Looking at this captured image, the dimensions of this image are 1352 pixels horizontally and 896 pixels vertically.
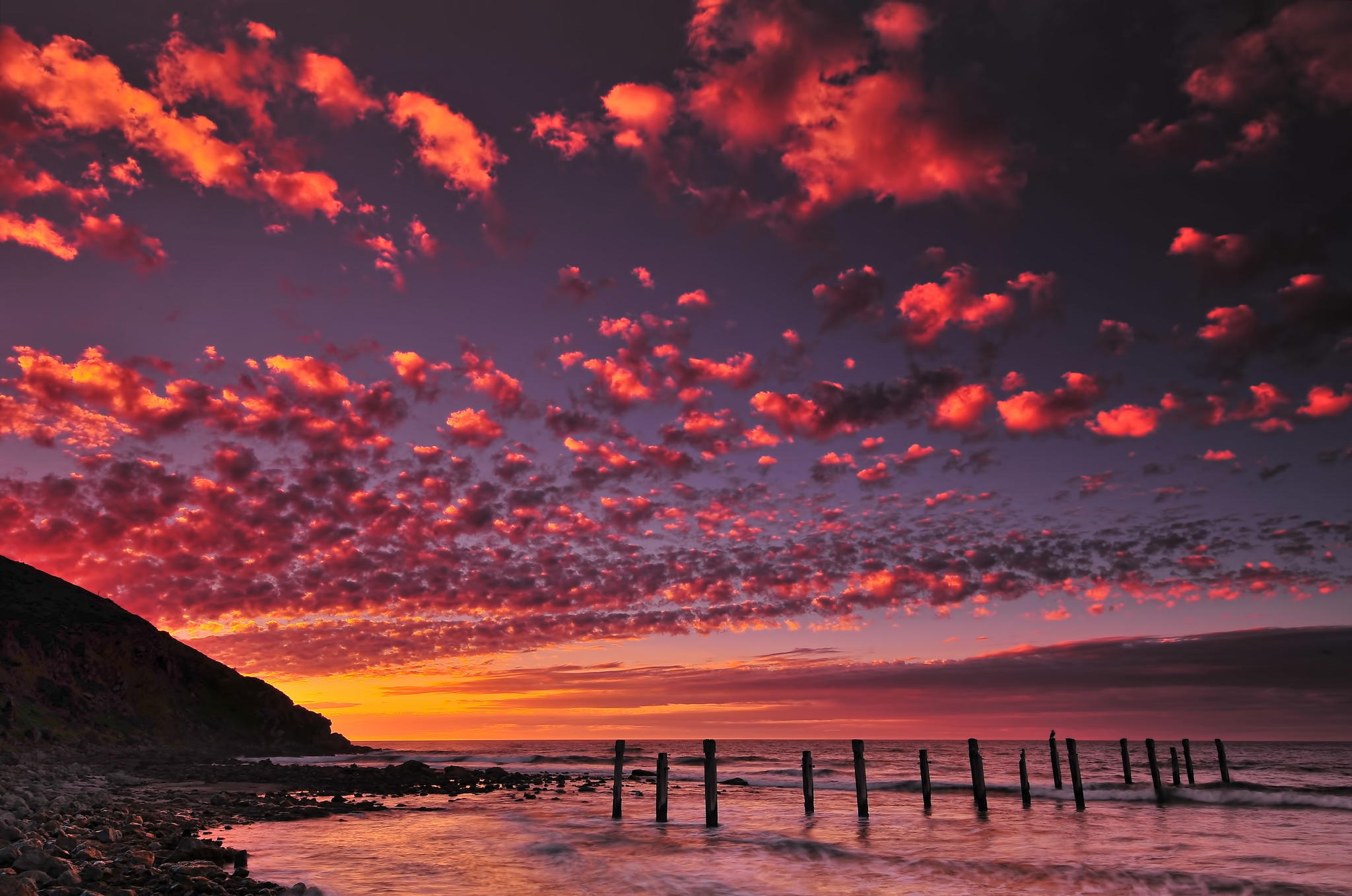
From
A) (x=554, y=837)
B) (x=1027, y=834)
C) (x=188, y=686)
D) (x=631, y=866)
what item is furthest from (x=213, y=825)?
(x=188, y=686)

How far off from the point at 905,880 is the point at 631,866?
A: 765 centimetres

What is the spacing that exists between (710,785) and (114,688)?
65069 millimetres

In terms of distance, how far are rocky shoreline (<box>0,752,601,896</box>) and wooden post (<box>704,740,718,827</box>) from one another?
1513 cm

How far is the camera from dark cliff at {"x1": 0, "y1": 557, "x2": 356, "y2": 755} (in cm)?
6003

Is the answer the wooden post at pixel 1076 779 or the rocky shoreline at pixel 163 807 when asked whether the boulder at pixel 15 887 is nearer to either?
the rocky shoreline at pixel 163 807

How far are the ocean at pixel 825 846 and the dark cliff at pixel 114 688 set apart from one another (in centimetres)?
4115

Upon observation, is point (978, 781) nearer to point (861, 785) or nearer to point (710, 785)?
point (861, 785)

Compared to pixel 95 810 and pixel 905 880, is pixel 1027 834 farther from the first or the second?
pixel 95 810

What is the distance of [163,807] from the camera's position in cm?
2781

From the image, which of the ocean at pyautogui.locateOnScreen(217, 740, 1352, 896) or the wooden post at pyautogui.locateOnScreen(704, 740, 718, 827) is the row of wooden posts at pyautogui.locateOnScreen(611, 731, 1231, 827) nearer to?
the wooden post at pyautogui.locateOnScreen(704, 740, 718, 827)

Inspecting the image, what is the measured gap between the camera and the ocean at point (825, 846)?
1928 cm

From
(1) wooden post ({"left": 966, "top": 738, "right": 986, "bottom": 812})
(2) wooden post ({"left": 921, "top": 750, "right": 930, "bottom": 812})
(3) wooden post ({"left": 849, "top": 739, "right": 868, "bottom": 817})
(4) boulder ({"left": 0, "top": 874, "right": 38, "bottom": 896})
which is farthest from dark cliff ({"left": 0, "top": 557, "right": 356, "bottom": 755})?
(1) wooden post ({"left": 966, "top": 738, "right": 986, "bottom": 812})

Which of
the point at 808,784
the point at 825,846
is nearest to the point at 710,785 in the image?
the point at 808,784

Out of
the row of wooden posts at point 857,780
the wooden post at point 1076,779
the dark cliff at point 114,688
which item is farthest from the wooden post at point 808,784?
the dark cliff at point 114,688
